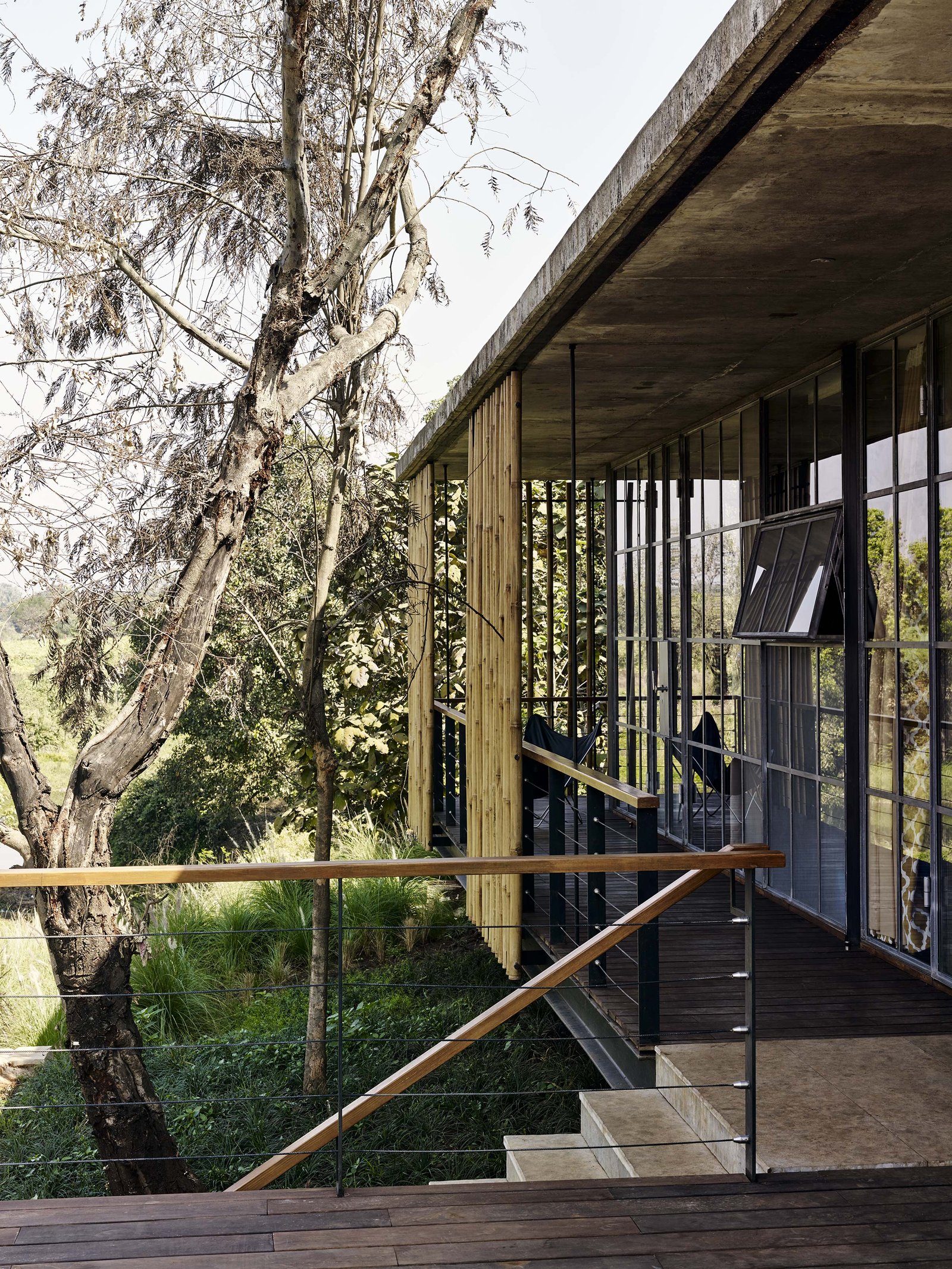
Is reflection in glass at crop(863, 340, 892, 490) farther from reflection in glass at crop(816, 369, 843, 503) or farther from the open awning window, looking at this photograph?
the open awning window

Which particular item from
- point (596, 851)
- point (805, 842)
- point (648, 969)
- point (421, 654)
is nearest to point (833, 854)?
point (805, 842)

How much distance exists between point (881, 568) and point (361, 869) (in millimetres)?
3225

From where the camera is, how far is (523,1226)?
2969 mm

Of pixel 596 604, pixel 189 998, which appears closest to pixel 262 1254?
pixel 189 998

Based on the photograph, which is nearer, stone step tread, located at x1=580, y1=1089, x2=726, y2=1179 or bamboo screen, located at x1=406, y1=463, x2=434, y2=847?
stone step tread, located at x1=580, y1=1089, x2=726, y2=1179

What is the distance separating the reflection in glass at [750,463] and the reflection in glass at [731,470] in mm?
77

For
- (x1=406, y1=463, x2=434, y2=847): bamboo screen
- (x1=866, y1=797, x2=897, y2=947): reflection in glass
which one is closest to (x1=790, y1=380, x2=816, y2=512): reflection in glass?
(x1=866, y1=797, x2=897, y2=947): reflection in glass

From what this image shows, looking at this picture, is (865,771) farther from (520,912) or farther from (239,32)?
(239,32)

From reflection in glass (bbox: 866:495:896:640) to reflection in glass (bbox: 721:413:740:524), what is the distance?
1.69 meters

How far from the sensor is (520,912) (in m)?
5.96

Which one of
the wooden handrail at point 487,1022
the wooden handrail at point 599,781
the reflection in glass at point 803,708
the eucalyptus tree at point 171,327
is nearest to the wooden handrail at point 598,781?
the wooden handrail at point 599,781

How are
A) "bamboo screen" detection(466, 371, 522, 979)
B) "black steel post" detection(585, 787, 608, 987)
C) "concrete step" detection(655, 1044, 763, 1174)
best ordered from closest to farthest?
1. "concrete step" detection(655, 1044, 763, 1174)
2. "black steel post" detection(585, 787, 608, 987)
3. "bamboo screen" detection(466, 371, 522, 979)

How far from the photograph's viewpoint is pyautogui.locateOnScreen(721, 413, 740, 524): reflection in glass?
722 cm

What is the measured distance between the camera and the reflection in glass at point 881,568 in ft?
17.4
